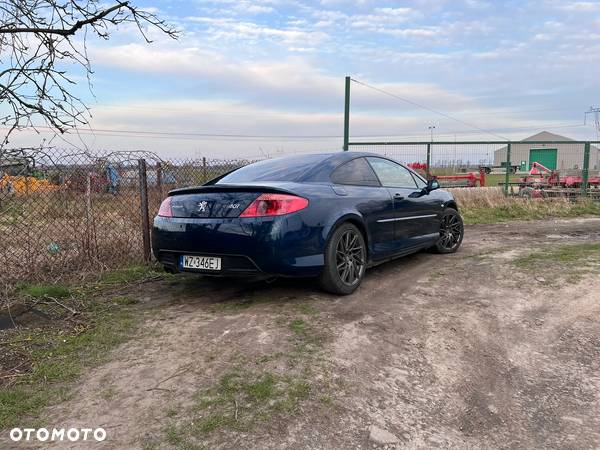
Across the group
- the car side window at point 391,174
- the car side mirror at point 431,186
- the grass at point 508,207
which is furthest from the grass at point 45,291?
the grass at point 508,207

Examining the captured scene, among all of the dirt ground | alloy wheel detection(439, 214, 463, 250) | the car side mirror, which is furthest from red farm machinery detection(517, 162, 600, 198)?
the dirt ground

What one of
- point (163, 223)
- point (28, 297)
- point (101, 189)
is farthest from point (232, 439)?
point (101, 189)

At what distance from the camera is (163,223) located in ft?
15.2

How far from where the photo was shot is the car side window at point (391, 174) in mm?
5641

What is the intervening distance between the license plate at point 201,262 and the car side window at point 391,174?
2.25 m

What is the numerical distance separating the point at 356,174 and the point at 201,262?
1920 mm

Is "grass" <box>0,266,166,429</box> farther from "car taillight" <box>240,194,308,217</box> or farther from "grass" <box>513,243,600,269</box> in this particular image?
"grass" <box>513,243,600,269</box>

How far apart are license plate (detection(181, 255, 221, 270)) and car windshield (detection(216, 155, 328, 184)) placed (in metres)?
0.89

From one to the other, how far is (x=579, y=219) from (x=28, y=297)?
11.9 metres

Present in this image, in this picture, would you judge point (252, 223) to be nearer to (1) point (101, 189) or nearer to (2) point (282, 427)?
(2) point (282, 427)

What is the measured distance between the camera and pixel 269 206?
163 inches

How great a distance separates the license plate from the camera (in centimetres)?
430

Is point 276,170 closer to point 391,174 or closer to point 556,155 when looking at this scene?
point 391,174

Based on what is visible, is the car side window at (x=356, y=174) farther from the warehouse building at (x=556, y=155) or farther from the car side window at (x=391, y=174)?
the warehouse building at (x=556, y=155)
